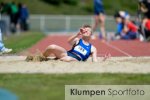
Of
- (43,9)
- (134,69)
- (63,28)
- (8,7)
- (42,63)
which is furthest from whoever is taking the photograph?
(43,9)

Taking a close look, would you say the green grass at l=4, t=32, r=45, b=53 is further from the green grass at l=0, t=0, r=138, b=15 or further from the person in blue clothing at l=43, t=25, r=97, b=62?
the green grass at l=0, t=0, r=138, b=15

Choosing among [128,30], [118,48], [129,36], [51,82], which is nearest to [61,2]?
[128,30]

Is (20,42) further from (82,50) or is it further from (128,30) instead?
(82,50)

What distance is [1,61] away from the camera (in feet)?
41.7

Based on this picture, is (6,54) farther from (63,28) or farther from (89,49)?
(63,28)

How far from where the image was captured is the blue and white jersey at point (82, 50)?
12.1m

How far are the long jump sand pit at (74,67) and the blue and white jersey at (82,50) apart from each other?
1.38ft

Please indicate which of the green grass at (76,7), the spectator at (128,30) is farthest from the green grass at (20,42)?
the green grass at (76,7)

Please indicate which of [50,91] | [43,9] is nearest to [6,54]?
[50,91]

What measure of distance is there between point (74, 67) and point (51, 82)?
1651 millimetres

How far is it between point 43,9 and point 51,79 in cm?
4857

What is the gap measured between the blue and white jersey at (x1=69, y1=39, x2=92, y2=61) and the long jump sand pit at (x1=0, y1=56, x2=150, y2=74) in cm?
42

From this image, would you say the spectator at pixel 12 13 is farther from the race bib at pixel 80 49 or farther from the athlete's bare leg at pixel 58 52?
the race bib at pixel 80 49

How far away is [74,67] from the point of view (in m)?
11.0
